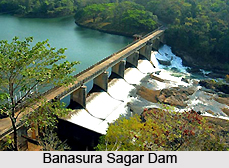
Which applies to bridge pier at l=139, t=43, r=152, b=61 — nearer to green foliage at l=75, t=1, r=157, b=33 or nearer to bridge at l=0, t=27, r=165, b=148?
bridge at l=0, t=27, r=165, b=148

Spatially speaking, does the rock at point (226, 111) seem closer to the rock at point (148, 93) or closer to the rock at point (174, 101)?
the rock at point (174, 101)

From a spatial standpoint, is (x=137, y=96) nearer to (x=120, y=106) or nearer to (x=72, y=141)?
(x=120, y=106)

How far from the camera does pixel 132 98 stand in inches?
1662

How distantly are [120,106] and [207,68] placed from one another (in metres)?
32.3

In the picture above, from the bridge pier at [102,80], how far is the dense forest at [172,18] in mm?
30954

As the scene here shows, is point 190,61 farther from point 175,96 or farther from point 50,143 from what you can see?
point 50,143

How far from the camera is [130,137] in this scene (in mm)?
19203

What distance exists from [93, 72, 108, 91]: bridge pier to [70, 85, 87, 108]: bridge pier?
263 inches

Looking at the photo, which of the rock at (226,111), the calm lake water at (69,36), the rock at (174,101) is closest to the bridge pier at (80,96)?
the rock at (174,101)

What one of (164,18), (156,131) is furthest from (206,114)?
(164,18)

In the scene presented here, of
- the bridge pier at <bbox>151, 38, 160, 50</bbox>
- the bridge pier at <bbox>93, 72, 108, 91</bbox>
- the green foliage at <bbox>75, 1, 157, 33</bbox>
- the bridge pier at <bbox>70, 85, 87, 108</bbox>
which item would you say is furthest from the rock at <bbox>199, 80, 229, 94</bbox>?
the green foliage at <bbox>75, 1, 157, 33</bbox>

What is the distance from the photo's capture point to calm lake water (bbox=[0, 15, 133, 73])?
61300 mm

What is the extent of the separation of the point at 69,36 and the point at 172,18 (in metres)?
34.7

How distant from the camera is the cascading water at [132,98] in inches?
1341
